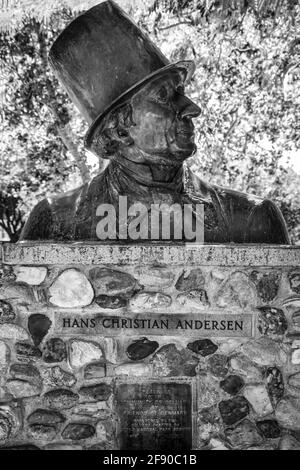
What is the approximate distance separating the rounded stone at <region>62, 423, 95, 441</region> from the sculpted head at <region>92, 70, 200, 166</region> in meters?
1.78

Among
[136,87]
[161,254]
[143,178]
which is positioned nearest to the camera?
[161,254]

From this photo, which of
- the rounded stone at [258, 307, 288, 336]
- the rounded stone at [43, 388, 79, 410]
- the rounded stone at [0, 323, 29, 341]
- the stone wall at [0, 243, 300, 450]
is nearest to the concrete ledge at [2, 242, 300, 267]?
the stone wall at [0, 243, 300, 450]

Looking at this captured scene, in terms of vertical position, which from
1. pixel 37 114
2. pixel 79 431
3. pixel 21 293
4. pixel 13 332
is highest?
pixel 37 114

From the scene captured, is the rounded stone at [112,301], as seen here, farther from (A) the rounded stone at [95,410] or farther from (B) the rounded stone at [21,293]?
(A) the rounded stone at [95,410]

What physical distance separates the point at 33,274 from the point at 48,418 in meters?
0.87

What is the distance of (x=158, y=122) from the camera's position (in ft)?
14.7

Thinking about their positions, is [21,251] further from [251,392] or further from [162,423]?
[251,392]

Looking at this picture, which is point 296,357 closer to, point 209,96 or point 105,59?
point 105,59

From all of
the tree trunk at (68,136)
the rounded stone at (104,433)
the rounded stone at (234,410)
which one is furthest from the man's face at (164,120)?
the tree trunk at (68,136)

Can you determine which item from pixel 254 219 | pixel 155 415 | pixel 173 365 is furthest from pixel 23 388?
pixel 254 219

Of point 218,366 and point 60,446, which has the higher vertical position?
point 218,366

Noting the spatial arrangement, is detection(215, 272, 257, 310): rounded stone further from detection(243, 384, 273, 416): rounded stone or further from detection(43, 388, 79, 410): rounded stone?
detection(43, 388, 79, 410): rounded stone

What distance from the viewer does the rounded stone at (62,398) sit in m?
4.04

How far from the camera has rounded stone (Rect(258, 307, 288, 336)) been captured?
397 cm
